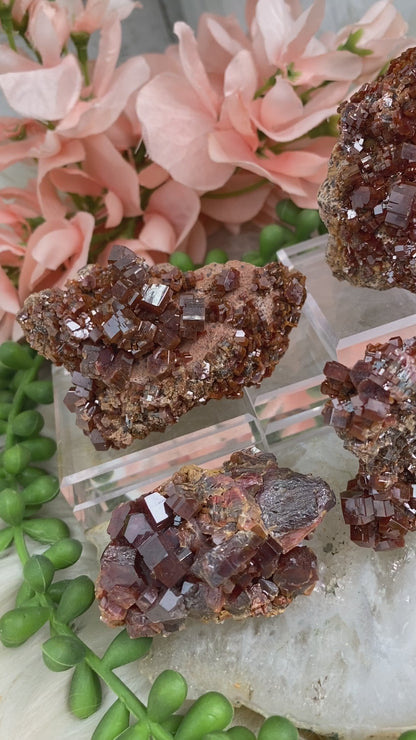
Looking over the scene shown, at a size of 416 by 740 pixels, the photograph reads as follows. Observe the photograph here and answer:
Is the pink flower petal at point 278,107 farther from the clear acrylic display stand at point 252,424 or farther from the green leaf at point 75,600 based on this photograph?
the green leaf at point 75,600

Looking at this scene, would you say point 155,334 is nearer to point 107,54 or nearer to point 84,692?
point 84,692

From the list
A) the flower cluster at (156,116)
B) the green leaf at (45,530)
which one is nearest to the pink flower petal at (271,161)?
the flower cluster at (156,116)

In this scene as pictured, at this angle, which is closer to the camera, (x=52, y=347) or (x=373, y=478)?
(x=373, y=478)

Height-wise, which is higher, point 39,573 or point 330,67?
point 330,67

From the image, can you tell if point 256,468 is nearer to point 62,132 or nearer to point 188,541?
point 188,541

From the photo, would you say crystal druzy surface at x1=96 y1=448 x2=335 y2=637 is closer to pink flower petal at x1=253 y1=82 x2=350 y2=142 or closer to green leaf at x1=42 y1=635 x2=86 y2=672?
green leaf at x1=42 y1=635 x2=86 y2=672

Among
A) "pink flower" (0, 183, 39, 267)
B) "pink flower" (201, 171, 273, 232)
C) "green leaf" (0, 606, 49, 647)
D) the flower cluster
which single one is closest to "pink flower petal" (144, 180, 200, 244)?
the flower cluster

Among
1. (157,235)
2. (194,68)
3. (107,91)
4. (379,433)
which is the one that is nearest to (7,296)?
(157,235)

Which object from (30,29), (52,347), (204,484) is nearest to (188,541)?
(204,484)
